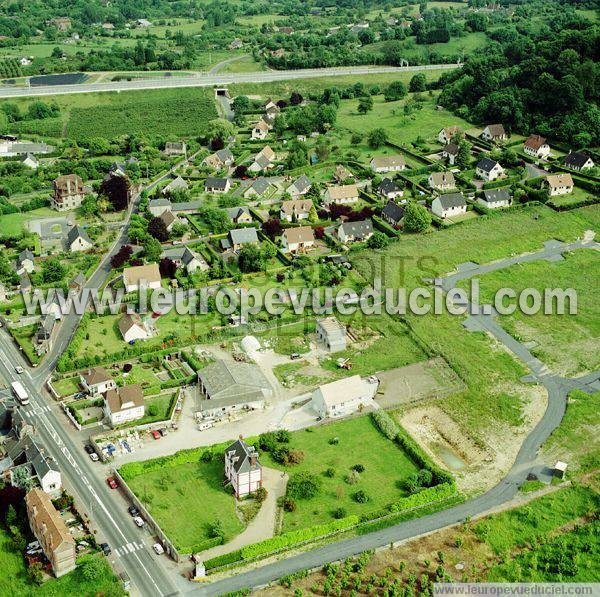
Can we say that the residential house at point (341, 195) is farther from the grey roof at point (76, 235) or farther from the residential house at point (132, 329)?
the residential house at point (132, 329)

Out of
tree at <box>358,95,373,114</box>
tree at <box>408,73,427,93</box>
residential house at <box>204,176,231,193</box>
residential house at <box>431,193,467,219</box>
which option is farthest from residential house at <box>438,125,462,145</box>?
residential house at <box>204,176,231,193</box>

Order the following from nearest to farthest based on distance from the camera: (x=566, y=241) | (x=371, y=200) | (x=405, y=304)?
(x=405, y=304) → (x=566, y=241) → (x=371, y=200)

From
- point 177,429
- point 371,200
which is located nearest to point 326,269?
point 371,200

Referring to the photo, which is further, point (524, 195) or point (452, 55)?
point (452, 55)

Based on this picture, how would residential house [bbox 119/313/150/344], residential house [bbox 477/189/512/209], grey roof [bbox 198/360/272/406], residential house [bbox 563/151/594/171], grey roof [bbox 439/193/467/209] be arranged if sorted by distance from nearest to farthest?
grey roof [bbox 198/360/272/406]
residential house [bbox 119/313/150/344]
grey roof [bbox 439/193/467/209]
residential house [bbox 477/189/512/209]
residential house [bbox 563/151/594/171]

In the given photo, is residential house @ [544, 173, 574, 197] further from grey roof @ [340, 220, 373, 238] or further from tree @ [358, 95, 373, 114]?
tree @ [358, 95, 373, 114]

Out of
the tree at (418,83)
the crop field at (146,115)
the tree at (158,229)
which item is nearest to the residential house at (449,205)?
the tree at (158,229)

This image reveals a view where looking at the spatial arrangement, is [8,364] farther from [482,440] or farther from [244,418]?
[482,440]
